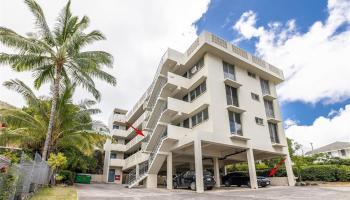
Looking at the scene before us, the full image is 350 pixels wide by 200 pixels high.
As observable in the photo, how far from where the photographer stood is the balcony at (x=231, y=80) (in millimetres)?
20625

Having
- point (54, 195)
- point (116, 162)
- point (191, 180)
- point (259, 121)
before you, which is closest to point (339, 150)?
point (259, 121)

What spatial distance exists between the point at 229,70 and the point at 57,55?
15.1 meters

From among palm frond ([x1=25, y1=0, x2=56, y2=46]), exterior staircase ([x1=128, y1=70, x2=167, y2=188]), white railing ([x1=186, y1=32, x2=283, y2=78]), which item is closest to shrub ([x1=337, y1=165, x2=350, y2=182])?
white railing ([x1=186, y1=32, x2=283, y2=78])

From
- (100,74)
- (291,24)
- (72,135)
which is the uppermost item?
(291,24)

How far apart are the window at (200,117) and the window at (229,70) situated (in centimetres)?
443

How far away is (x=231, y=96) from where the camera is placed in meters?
21.1

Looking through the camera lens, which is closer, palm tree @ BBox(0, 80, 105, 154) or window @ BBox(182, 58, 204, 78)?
palm tree @ BBox(0, 80, 105, 154)

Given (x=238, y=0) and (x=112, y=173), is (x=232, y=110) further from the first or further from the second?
(x=112, y=173)

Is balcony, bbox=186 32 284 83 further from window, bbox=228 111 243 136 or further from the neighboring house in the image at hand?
the neighboring house

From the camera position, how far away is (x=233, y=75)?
22406 mm

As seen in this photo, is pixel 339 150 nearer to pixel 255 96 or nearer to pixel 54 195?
pixel 255 96

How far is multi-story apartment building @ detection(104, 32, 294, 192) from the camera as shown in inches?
748

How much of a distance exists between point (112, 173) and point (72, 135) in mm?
21467

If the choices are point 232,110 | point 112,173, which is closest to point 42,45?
point 232,110
